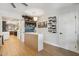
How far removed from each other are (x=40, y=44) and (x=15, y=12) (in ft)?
3.47

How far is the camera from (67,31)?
307 cm

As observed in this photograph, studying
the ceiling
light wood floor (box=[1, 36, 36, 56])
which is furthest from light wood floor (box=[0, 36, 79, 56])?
the ceiling

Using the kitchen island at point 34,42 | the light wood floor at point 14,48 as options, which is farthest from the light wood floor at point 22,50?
the kitchen island at point 34,42

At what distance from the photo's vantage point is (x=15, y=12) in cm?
277

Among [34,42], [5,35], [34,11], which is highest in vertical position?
[34,11]

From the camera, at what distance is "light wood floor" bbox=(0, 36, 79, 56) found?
2.71 m

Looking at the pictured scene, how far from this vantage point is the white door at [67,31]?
2869 millimetres

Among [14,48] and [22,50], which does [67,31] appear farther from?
[14,48]

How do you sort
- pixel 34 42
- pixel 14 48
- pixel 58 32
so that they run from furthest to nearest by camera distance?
Answer: pixel 34 42 → pixel 58 32 → pixel 14 48

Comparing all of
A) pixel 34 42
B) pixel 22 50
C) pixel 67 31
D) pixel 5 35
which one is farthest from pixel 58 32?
pixel 5 35

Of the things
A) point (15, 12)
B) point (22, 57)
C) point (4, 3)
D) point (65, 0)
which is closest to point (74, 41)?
point (65, 0)

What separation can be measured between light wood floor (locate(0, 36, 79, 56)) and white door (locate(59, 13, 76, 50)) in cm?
17

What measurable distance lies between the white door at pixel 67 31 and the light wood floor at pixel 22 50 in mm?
172

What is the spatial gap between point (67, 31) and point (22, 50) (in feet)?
4.33
